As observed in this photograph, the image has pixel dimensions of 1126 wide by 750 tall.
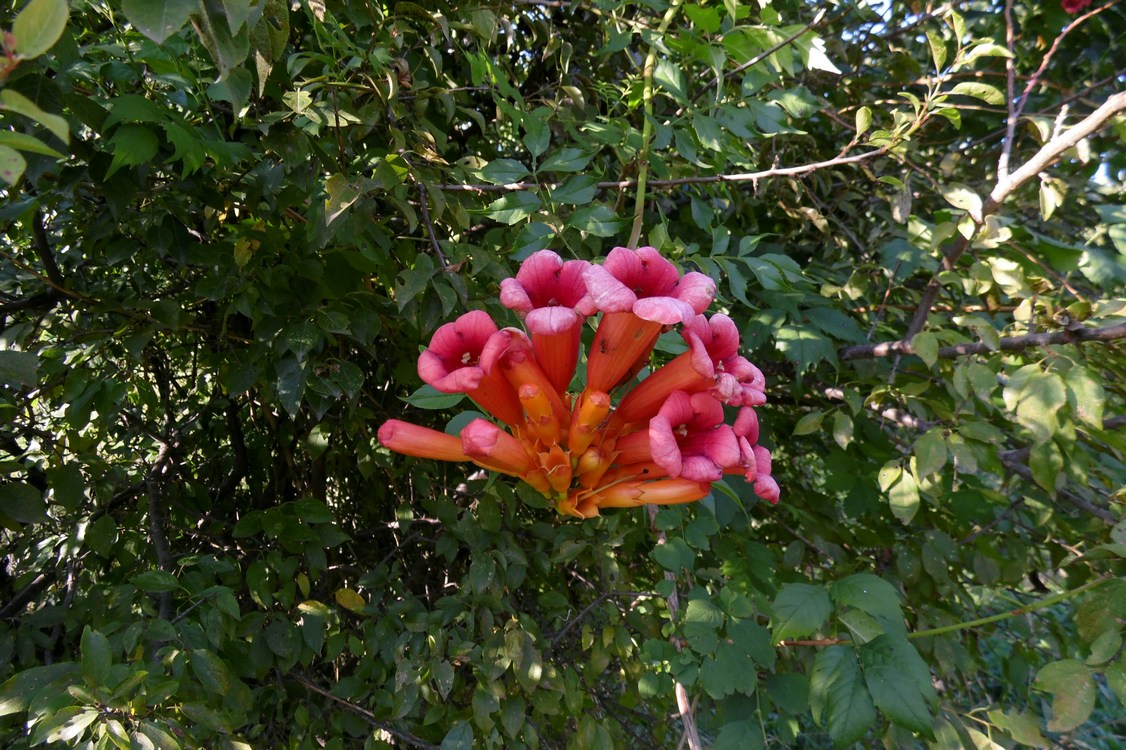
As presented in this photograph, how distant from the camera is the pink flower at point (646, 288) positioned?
0.93 meters

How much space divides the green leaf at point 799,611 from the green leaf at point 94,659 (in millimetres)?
1220

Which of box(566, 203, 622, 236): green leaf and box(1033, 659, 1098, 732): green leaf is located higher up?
box(566, 203, 622, 236): green leaf

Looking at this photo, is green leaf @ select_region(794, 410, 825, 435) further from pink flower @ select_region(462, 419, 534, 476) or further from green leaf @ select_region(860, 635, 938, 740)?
pink flower @ select_region(462, 419, 534, 476)

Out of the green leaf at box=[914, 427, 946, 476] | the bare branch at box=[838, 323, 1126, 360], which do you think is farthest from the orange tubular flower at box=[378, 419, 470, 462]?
the bare branch at box=[838, 323, 1126, 360]

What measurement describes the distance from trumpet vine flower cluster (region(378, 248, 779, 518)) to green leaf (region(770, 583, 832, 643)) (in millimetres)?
361

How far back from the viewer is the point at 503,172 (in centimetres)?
166

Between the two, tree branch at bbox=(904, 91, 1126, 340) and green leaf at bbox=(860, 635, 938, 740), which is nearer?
green leaf at bbox=(860, 635, 938, 740)

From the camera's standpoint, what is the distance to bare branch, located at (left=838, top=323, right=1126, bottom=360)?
1.63 m

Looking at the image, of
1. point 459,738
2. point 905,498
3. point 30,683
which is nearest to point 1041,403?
point 905,498

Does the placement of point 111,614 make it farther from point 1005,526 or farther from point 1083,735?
point 1083,735

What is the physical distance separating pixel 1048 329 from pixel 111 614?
252 cm

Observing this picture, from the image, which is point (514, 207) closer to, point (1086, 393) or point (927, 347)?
point (927, 347)

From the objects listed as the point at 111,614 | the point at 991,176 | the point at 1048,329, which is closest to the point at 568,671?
the point at 111,614

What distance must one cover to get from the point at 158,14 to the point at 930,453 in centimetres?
185
